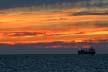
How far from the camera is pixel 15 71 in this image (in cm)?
10050

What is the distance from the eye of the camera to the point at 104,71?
10244cm

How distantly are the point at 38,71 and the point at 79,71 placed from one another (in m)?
8.10

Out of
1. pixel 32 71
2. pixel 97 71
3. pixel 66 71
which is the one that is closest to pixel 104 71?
pixel 97 71

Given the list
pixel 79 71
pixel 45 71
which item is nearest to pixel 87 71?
pixel 79 71

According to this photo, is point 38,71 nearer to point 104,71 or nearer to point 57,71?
point 57,71

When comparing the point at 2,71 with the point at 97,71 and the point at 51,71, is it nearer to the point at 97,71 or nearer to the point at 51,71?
the point at 51,71

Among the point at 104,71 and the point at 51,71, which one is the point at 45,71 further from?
the point at 104,71

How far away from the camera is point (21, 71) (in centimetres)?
10056

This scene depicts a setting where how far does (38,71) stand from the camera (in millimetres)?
100812

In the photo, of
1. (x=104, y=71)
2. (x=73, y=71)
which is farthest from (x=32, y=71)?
(x=104, y=71)

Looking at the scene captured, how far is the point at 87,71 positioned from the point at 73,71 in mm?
2944

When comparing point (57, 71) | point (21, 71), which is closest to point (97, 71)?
point (57, 71)

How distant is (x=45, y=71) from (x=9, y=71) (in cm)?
713

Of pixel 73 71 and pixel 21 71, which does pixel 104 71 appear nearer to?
pixel 73 71
